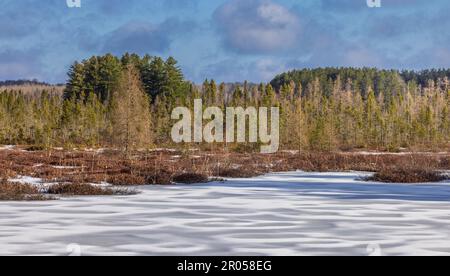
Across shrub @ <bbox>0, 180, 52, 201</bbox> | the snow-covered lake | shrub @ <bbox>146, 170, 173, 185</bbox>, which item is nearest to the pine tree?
shrub @ <bbox>146, 170, 173, 185</bbox>

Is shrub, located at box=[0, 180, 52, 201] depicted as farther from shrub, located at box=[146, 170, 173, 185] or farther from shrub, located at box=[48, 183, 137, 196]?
shrub, located at box=[146, 170, 173, 185]

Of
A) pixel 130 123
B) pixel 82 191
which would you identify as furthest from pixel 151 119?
pixel 82 191

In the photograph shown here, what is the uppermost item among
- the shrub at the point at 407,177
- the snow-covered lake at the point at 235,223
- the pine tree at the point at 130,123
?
the pine tree at the point at 130,123

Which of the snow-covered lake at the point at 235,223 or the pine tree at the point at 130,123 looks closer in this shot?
the snow-covered lake at the point at 235,223

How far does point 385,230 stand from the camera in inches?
353

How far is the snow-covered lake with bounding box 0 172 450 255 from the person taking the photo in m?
7.46

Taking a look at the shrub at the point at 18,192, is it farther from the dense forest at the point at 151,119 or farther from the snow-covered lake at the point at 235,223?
the dense forest at the point at 151,119

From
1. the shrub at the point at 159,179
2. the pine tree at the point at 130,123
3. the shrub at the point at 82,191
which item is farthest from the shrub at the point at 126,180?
the pine tree at the point at 130,123

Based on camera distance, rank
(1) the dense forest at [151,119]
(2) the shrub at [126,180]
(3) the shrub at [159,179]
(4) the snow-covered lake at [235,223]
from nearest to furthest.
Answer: (4) the snow-covered lake at [235,223], (2) the shrub at [126,180], (3) the shrub at [159,179], (1) the dense forest at [151,119]

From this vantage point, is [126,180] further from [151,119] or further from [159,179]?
[151,119]

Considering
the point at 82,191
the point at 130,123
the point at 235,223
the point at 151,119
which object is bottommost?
the point at 235,223

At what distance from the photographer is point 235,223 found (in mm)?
9656

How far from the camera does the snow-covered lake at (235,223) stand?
746 centimetres
